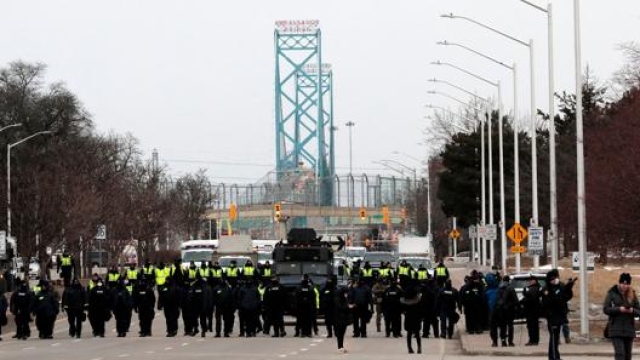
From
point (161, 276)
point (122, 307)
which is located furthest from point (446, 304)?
point (161, 276)

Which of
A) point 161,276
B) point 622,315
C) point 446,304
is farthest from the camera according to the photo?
point 161,276

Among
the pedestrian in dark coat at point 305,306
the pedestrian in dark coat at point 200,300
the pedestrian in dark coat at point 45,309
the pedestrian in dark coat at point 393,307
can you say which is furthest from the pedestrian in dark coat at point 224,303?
the pedestrian in dark coat at point 45,309

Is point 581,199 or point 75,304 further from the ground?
point 581,199

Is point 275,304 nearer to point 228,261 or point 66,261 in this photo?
point 228,261

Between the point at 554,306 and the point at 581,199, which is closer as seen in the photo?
the point at 554,306

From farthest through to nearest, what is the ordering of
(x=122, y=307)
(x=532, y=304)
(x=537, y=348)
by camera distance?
(x=122, y=307)
(x=537, y=348)
(x=532, y=304)

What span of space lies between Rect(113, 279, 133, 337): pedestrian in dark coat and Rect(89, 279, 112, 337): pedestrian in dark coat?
22 centimetres

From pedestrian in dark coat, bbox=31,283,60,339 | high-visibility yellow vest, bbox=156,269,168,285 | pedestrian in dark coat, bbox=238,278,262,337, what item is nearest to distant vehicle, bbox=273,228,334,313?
high-visibility yellow vest, bbox=156,269,168,285

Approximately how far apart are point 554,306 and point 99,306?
15.2 metres

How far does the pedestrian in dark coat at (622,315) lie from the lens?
22484 millimetres

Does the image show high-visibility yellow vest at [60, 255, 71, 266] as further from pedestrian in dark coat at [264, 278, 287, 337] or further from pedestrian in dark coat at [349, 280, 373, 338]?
pedestrian in dark coat at [349, 280, 373, 338]

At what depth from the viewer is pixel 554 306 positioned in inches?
1057

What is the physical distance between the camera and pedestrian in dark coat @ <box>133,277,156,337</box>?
127 feet

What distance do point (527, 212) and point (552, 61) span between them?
139ft
